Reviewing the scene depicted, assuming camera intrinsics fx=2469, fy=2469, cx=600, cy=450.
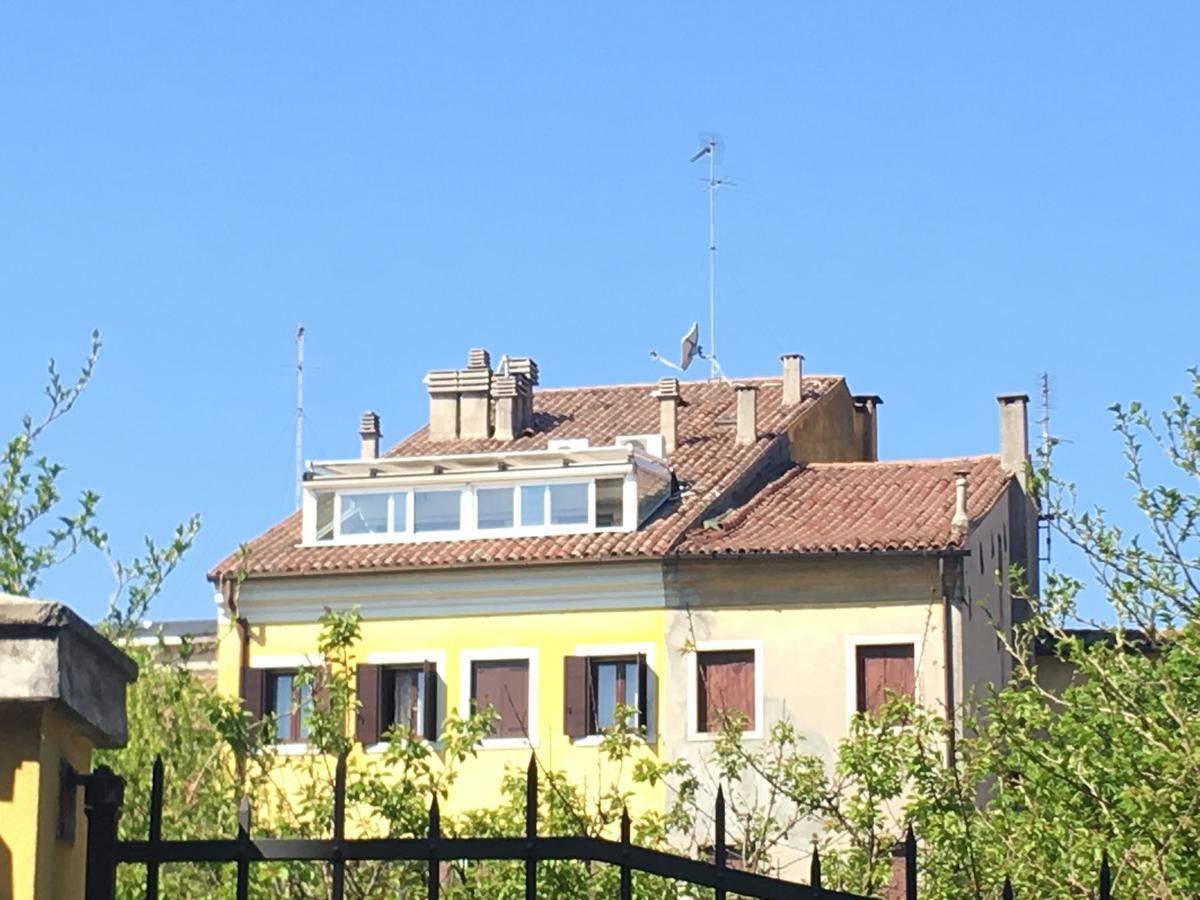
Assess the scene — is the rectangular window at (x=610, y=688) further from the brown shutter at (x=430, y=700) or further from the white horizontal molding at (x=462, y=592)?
the brown shutter at (x=430, y=700)

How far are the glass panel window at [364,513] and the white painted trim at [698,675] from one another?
5623mm

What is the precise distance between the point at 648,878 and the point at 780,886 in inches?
670

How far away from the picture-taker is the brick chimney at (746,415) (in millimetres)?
36875

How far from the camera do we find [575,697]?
33812 millimetres

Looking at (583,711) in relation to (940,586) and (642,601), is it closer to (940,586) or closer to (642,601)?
(642,601)

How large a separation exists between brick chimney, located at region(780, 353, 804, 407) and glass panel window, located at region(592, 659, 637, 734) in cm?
662

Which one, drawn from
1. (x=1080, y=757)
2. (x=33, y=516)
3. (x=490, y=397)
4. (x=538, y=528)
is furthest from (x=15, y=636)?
(x=490, y=397)

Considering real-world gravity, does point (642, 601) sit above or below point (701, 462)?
below

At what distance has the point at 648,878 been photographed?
70.7 ft

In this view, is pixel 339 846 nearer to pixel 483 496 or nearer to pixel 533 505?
pixel 533 505

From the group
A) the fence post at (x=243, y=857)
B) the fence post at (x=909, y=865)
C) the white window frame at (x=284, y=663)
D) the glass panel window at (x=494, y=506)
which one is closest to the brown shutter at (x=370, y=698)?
the white window frame at (x=284, y=663)

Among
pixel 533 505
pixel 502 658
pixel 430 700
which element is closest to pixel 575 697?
pixel 502 658

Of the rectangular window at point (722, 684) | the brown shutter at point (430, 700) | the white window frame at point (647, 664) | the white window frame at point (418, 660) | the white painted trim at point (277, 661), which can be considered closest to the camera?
the rectangular window at point (722, 684)

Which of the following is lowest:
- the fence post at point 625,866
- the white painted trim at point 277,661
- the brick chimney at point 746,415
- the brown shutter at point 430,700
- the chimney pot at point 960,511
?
the fence post at point 625,866
